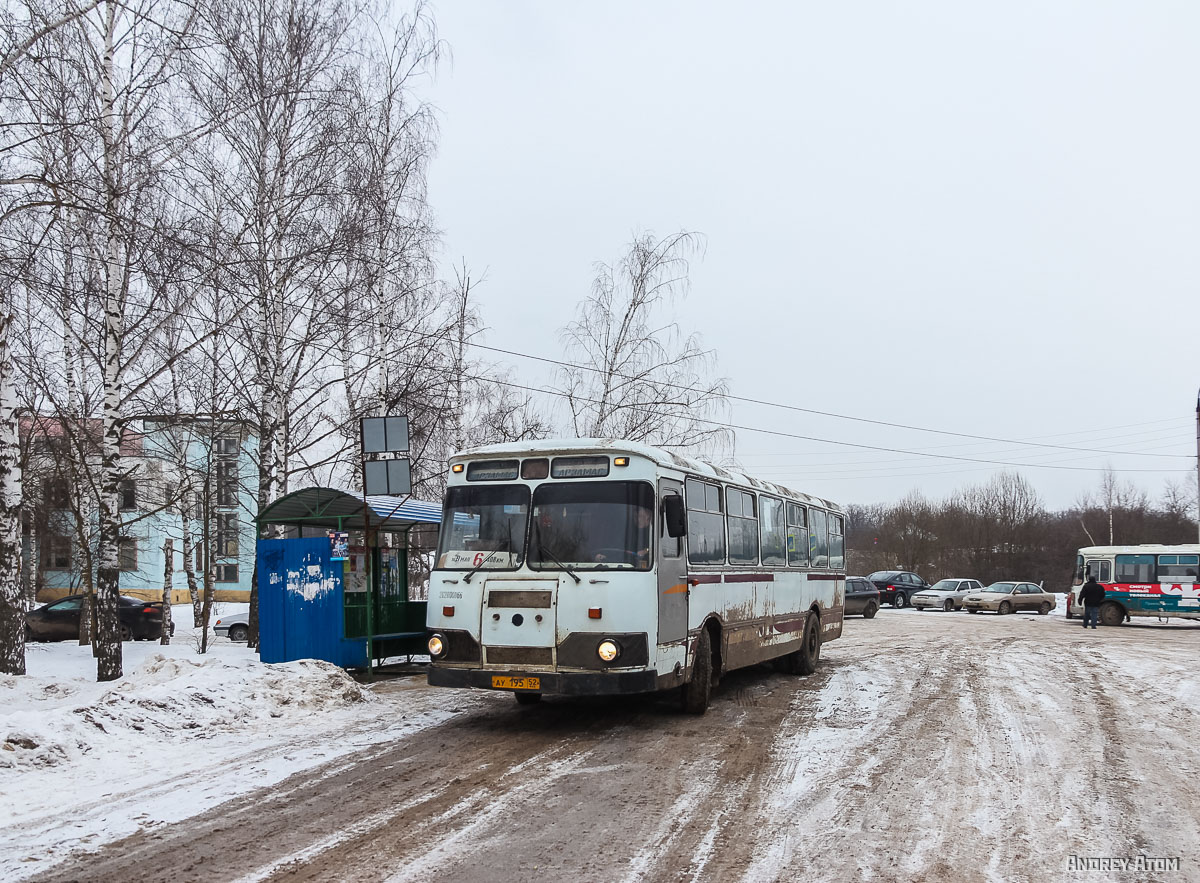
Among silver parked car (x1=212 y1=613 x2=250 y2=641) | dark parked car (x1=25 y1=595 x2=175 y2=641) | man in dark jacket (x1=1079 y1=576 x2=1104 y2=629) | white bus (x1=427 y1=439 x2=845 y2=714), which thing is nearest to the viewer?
white bus (x1=427 y1=439 x2=845 y2=714)

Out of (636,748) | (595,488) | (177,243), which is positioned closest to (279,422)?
(177,243)

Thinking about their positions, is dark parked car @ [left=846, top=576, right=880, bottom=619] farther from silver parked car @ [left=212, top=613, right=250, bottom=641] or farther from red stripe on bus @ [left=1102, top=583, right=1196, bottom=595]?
silver parked car @ [left=212, top=613, right=250, bottom=641]

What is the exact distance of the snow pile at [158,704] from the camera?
319 inches

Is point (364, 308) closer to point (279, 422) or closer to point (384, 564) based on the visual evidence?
point (279, 422)

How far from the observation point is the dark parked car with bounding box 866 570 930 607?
46.5m

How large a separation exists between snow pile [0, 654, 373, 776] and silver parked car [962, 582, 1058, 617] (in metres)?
35.2

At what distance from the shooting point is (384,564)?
1634cm

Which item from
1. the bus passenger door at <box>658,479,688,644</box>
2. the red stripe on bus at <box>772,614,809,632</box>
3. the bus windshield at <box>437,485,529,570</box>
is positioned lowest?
the red stripe on bus at <box>772,614,809,632</box>

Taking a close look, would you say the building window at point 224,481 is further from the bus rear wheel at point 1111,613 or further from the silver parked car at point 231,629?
the bus rear wheel at point 1111,613

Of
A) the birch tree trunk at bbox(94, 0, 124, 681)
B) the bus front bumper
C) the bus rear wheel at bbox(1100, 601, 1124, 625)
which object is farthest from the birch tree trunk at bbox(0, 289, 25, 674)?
the bus rear wheel at bbox(1100, 601, 1124, 625)

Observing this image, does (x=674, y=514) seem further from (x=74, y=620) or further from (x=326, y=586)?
(x=74, y=620)

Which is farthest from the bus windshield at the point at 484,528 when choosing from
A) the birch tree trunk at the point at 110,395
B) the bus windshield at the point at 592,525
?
the birch tree trunk at the point at 110,395

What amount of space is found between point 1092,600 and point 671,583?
2582cm

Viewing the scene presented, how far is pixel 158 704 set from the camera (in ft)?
31.6
